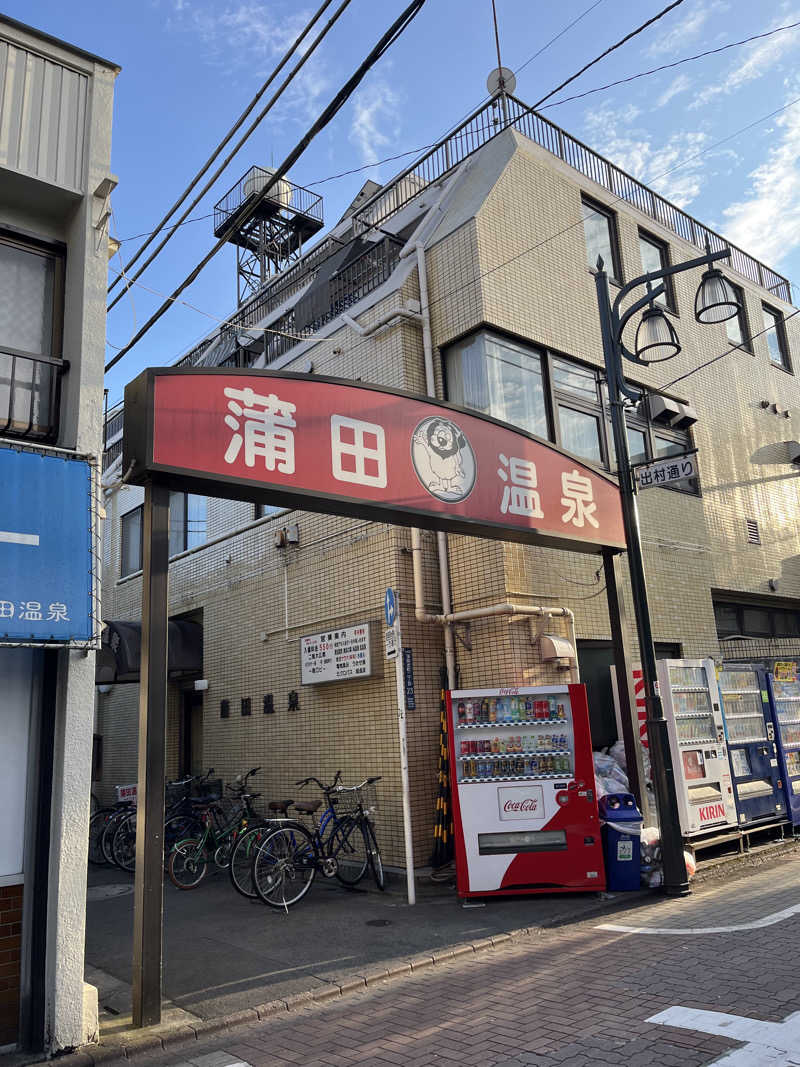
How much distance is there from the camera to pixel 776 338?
18.2 m

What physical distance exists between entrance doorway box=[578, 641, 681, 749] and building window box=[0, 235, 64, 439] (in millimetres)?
7833

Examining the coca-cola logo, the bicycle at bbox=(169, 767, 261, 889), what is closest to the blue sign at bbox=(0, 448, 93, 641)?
the coca-cola logo

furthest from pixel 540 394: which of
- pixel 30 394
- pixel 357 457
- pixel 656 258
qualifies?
pixel 30 394

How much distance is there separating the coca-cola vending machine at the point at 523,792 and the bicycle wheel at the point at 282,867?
6.18 feet

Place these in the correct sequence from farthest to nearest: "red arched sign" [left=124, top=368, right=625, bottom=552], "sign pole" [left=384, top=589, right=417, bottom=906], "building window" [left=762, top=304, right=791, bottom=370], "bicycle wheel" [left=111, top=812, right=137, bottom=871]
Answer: "building window" [left=762, top=304, right=791, bottom=370]
"bicycle wheel" [left=111, top=812, right=137, bottom=871]
"sign pole" [left=384, top=589, right=417, bottom=906]
"red arched sign" [left=124, top=368, right=625, bottom=552]

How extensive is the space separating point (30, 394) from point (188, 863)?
6973mm

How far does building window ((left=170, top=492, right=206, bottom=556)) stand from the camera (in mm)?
16141

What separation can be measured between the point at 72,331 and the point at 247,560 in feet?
27.5

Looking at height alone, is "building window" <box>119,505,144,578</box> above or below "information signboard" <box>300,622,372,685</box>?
above

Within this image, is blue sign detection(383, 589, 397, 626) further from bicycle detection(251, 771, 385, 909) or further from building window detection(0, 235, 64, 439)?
building window detection(0, 235, 64, 439)

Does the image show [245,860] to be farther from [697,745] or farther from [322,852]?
[697,745]

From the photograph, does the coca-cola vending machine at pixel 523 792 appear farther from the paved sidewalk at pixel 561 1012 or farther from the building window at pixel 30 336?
the building window at pixel 30 336

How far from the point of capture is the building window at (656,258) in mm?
14852

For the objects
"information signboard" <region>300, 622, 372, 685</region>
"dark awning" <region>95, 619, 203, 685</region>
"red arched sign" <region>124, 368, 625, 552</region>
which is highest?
"red arched sign" <region>124, 368, 625, 552</region>
